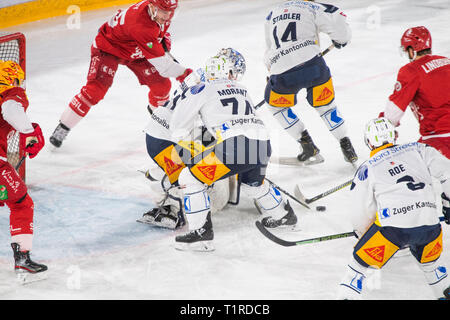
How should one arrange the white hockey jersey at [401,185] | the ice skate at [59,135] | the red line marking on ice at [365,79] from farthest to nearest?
the red line marking on ice at [365,79] → the ice skate at [59,135] → the white hockey jersey at [401,185]

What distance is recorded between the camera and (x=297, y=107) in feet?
18.4

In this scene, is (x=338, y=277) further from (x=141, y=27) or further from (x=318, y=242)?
(x=141, y=27)

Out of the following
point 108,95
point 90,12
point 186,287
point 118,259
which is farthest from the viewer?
point 90,12

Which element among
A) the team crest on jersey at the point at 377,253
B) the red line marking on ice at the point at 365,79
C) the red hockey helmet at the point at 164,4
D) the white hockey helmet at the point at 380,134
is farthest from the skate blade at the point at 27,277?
the red line marking on ice at the point at 365,79

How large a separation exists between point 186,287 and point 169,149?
2.84 ft

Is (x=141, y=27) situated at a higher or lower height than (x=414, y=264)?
higher

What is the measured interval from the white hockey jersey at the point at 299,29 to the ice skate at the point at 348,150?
0.58 m

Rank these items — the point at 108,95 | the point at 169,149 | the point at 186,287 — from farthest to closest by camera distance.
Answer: the point at 108,95 → the point at 169,149 → the point at 186,287

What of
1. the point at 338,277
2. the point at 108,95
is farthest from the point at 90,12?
the point at 338,277

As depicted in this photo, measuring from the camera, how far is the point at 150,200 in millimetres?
4109

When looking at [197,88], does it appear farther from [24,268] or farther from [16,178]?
[24,268]

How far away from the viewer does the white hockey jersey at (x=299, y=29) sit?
431cm

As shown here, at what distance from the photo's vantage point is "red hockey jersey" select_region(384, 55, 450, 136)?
3535 millimetres

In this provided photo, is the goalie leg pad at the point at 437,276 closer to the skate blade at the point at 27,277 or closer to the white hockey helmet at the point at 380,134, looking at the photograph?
the white hockey helmet at the point at 380,134
